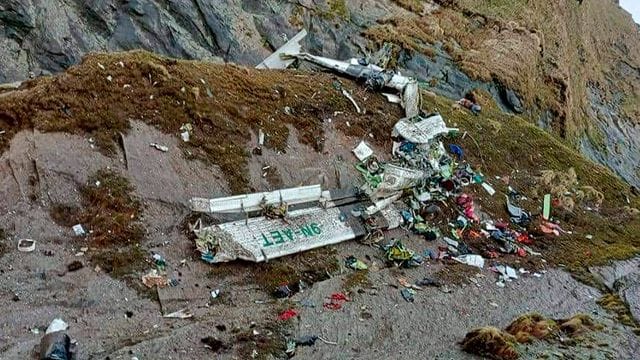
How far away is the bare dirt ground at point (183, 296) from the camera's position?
623 centimetres

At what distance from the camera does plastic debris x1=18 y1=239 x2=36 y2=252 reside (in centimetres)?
669

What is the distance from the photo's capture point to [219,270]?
7.54 metres

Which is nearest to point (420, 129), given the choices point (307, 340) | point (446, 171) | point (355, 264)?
point (446, 171)

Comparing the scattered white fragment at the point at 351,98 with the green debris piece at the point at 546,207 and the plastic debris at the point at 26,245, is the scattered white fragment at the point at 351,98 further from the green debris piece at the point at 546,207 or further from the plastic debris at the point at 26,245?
the plastic debris at the point at 26,245

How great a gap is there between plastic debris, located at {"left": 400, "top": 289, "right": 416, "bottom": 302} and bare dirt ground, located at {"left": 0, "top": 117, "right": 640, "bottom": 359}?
0.29 feet

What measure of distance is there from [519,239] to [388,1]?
1425 centimetres

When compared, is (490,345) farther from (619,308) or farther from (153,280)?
→ (153,280)

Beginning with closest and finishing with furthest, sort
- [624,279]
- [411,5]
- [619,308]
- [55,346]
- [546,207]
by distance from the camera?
1. [55,346]
2. [619,308]
3. [624,279]
4. [546,207]
5. [411,5]

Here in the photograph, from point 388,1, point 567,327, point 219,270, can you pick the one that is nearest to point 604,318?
point 567,327

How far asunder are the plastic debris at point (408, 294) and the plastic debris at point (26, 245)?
15.1 ft

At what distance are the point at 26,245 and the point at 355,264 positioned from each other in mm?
4237

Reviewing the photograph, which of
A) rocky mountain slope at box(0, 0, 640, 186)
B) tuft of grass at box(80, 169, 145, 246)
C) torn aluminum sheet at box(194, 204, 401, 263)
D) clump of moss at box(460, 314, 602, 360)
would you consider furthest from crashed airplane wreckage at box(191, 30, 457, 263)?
rocky mountain slope at box(0, 0, 640, 186)

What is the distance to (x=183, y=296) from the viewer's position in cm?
704

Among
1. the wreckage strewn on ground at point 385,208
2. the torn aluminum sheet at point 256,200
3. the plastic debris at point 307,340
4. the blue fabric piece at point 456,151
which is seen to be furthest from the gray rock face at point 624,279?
the plastic debris at point 307,340
